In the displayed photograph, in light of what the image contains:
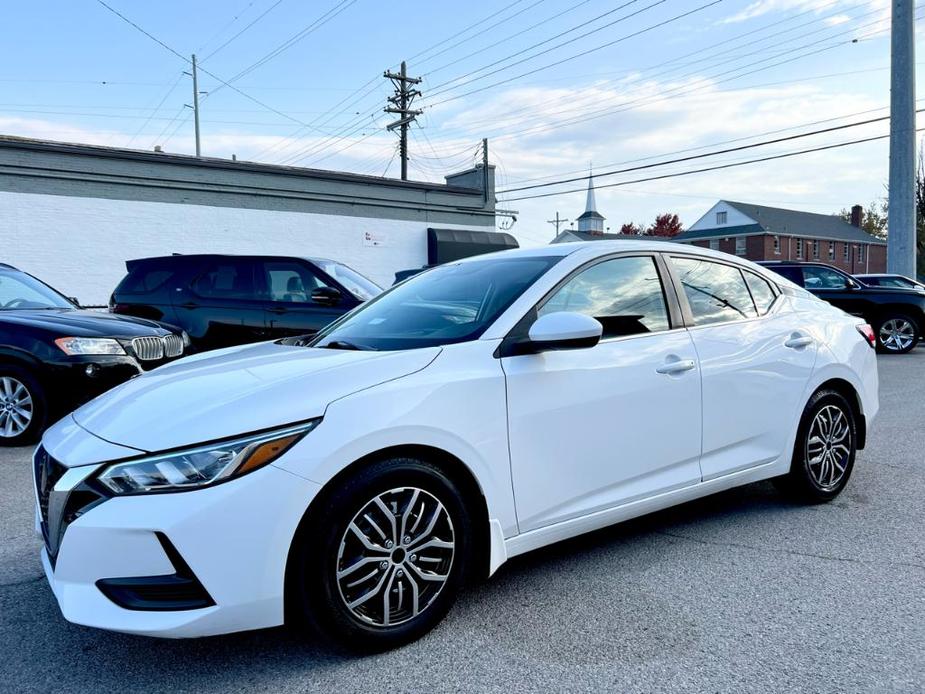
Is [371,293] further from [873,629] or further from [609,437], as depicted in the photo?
[873,629]

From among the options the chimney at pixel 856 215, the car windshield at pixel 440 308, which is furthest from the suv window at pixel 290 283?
the chimney at pixel 856 215

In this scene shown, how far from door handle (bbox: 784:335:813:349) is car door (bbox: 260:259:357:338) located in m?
5.31

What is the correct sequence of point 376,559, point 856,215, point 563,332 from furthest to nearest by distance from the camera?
point 856,215, point 563,332, point 376,559

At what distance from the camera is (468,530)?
2.68 metres

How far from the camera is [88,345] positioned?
231 inches

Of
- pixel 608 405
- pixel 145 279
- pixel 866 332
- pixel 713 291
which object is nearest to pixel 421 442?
pixel 608 405

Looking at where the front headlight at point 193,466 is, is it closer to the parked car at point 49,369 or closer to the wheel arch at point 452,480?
the wheel arch at point 452,480

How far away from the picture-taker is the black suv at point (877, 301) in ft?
44.2

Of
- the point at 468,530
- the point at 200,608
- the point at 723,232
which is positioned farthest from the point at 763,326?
the point at 723,232

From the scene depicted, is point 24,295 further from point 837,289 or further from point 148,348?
point 837,289

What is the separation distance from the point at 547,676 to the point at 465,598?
0.68m

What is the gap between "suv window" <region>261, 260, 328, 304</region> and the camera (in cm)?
838

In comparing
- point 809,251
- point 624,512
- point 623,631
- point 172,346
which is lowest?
point 623,631

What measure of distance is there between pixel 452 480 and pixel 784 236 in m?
62.8
